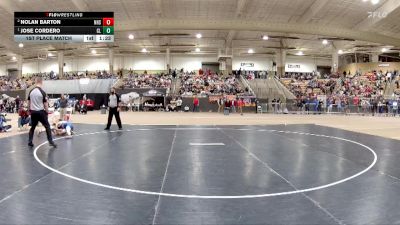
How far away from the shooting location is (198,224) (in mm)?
3793

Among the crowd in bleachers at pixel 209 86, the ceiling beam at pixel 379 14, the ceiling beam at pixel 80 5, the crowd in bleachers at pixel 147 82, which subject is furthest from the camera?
the crowd in bleachers at pixel 147 82

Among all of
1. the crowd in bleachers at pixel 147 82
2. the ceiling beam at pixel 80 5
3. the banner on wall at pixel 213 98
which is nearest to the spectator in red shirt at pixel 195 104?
the banner on wall at pixel 213 98

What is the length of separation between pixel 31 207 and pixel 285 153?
5.96 meters

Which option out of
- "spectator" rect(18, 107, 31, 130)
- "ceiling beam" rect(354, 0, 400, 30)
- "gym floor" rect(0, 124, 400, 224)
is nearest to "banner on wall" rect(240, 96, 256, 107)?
"ceiling beam" rect(354, 0, 400, 30)

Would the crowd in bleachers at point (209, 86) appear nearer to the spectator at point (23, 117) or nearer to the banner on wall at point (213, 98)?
the banner on wall at point (213, 98)

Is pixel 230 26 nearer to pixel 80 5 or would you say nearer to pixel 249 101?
pixel 249 101

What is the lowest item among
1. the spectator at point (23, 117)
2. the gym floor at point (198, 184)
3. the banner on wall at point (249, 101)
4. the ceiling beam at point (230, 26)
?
the gym floor at point (198, 184)

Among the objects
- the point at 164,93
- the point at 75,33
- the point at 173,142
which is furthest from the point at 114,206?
the point at 164,93

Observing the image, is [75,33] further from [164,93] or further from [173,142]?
[164,93]

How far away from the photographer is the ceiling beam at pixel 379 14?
30.4 m

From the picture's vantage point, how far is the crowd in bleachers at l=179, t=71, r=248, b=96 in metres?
37.4
